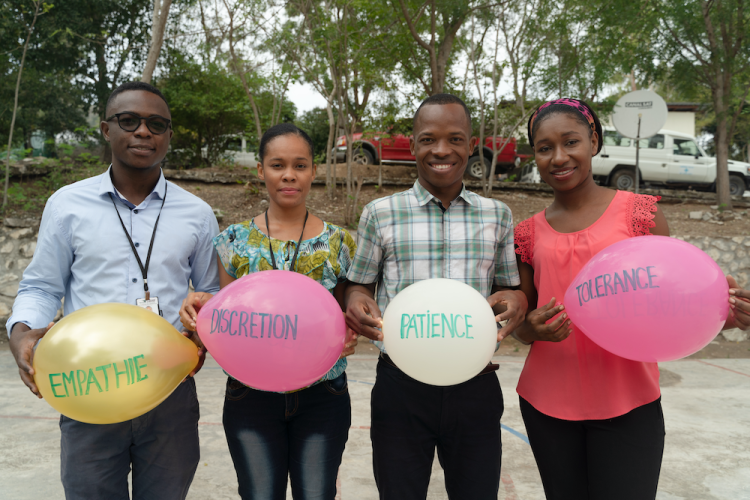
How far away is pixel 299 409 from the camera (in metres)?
1.63

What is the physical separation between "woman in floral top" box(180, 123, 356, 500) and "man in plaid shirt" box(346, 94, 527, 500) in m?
0.14

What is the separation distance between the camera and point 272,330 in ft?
4.38

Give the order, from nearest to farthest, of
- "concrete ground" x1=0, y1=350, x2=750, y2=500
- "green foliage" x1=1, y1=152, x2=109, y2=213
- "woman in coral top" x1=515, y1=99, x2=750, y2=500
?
"woman in coral top" x1=515, y1=99, x2=750, y2=500 < "concrete ground" x1=0, y1=350, x2=750, y2=500 < "green foliage" x1=1, y1=152, x2=109, y2=213

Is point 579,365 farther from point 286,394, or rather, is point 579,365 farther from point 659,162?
point 659,162

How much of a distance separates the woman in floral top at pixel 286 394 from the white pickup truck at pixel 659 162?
9234 mm

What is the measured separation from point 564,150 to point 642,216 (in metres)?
0.33

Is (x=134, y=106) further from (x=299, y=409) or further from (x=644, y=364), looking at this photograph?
(x=644, y=364)

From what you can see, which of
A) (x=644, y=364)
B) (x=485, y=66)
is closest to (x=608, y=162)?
(x=485, y=66)

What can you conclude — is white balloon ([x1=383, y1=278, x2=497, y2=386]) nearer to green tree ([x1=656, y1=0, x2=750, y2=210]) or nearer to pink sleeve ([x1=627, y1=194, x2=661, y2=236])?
pink sleeve ([x1=627, y1=194, x2=661, y2=236])

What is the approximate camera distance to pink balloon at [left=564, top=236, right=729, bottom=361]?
131 cm

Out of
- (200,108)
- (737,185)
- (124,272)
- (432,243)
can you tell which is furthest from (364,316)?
(737,185)

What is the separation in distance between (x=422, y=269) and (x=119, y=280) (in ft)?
3.41

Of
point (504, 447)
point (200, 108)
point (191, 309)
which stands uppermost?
point (200, 108)

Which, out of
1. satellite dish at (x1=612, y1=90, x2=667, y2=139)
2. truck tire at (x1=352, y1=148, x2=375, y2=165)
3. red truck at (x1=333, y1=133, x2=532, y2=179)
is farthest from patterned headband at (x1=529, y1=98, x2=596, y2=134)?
truck tire at (x1=352, y1=148, x2=375, y2=165)
